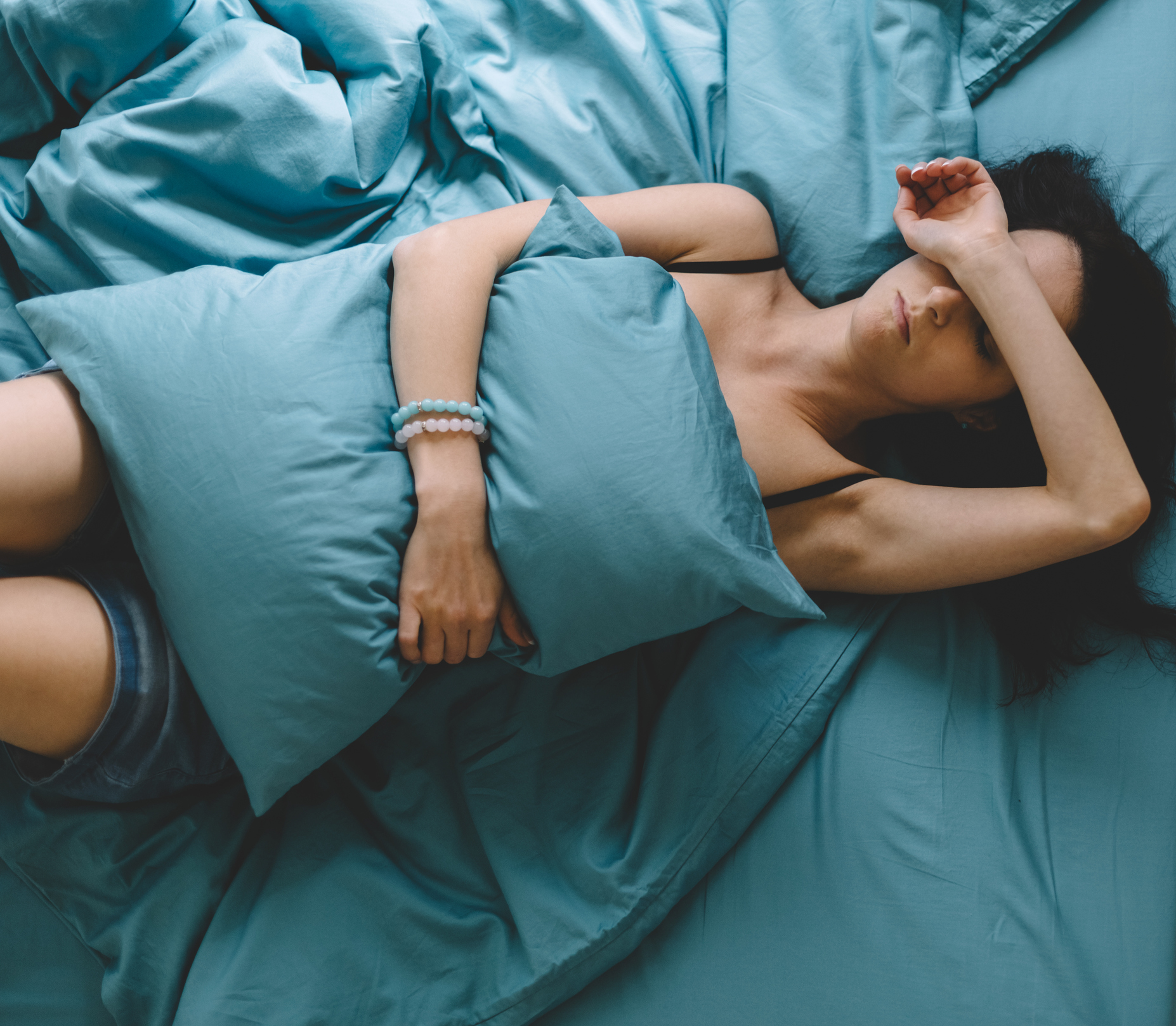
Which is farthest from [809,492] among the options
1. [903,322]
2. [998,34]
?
[998,34]

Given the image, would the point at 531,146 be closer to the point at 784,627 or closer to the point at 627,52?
the point at 627,52

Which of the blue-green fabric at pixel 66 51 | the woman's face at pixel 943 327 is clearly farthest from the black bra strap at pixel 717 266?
the blue-green fabric at pixel 66 51

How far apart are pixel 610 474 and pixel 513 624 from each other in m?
0.19

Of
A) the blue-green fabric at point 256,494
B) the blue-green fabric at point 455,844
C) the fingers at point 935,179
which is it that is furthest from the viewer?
the fingers at point 935,179

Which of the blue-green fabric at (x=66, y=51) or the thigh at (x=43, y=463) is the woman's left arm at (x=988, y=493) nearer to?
the thigh at (x=43, y=463)

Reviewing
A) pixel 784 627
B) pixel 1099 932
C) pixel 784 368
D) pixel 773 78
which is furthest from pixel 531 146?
pixel 1099 932

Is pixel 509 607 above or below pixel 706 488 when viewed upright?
below

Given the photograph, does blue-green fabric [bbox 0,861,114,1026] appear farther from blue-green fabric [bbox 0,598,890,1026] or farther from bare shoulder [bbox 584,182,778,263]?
bare shoulder [bbox 584,182,778,263]

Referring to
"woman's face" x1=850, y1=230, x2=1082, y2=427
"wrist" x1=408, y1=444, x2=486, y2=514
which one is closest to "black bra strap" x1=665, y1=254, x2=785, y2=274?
"woman's face" x1=850, y1=230, x2=1082, y2=427

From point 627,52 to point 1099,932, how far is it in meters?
1.20

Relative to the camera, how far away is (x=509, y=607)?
2.76ft

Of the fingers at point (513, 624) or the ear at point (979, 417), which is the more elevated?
the ear at point (979, 417)

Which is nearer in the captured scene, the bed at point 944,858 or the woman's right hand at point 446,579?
the woman's right hand at point 446,579

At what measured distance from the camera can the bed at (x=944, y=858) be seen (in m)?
0.90
